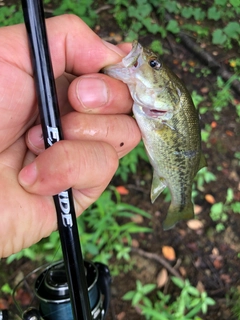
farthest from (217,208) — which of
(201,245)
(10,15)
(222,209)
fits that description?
(10,15)

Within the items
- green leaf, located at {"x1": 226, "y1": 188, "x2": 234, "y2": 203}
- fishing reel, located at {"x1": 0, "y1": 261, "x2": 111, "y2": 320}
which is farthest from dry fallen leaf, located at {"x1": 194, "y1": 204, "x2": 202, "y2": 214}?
fishing reel, located at {"x1": 0, "y1": 261, "x2": 111, "y2": 320}

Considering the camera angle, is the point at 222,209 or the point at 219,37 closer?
the point at 222,209

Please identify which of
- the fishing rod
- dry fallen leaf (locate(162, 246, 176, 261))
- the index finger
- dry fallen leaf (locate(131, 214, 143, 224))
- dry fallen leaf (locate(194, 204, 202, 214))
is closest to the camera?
the fishing rod

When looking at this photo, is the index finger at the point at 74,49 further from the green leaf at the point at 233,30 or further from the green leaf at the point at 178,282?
the green leaf at the point at 233,30

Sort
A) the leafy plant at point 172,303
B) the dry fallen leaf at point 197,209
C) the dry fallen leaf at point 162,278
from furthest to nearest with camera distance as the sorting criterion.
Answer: the dry fallen leaf at point 197,209 < the dry fallen leaf at point 162,278 < the leafy plant at point 172,303

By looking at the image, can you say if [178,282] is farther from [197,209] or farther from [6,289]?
[6,289]

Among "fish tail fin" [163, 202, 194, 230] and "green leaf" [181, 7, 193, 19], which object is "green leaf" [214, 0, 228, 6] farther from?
"fish tail fin" [163, 202, 194, 230]

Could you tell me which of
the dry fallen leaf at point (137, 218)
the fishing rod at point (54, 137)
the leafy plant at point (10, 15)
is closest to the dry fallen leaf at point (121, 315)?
the dry fallen leaf at point (137, 218)
